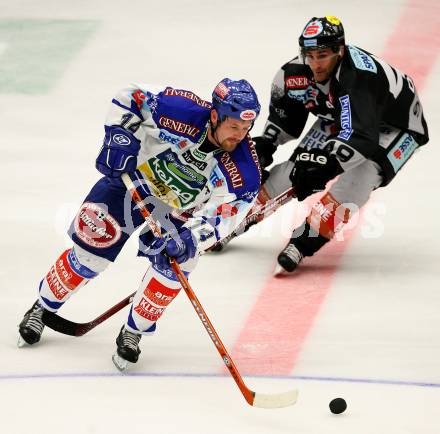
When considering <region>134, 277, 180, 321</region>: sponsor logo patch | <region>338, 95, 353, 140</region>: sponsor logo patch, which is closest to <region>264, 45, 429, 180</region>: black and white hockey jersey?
<region>338, 95, 353, 140</region>: sponsor logo patch

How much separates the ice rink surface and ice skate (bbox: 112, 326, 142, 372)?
6 cm

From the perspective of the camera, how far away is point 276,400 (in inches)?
207

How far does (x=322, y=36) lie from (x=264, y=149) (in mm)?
841

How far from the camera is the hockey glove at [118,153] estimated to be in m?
5.53

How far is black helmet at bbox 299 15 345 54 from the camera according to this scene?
6352 millimetres

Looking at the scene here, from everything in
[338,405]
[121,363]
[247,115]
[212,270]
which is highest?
[247,115]

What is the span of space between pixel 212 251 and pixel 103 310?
2.93ft

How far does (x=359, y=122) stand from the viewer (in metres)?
6.35

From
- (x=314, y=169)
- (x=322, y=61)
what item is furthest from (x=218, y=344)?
(x=322, y=61)

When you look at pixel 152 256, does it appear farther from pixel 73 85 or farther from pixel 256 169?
pixel 73 85

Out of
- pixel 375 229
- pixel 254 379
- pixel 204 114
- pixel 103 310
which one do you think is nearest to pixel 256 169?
pixel 204 114

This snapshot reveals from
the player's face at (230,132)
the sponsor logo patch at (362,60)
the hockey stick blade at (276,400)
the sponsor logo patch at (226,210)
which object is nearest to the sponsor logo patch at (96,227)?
the sponsor logo patch at (226,210)

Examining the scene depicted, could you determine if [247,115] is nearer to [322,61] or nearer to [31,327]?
[322,61]

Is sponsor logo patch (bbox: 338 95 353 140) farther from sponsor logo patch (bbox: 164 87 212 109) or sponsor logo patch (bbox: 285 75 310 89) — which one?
sponsor logo patch (bbox: 164 87 212 109)
